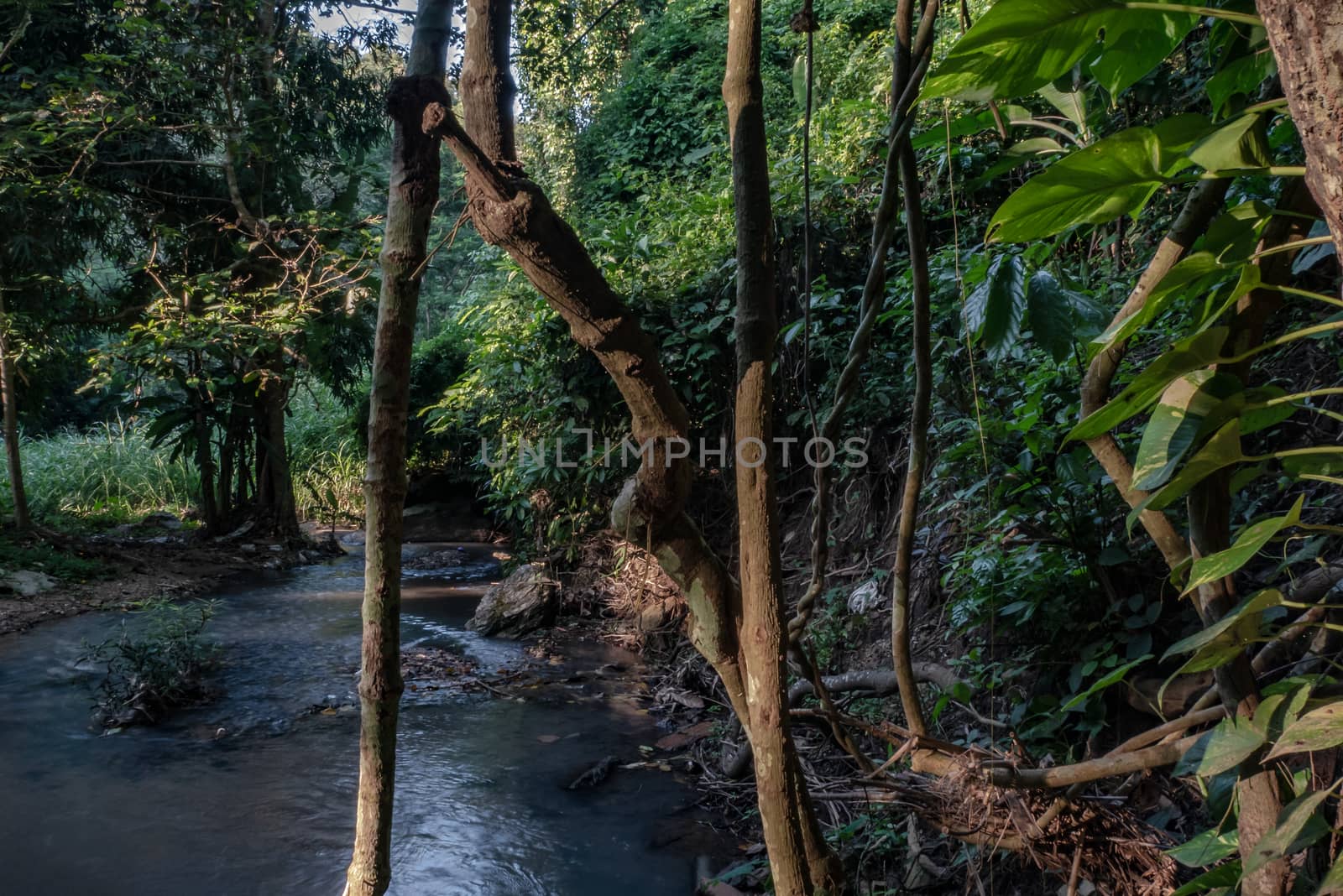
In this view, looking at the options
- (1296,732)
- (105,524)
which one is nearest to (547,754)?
(1296,732)

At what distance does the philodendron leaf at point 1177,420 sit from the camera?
75cm

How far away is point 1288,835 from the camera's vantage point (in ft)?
2.31

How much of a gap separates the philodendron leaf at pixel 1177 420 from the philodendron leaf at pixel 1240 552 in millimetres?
78

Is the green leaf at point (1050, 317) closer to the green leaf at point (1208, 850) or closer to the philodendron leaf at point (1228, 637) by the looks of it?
the philodendron leaf at point (1228, 637)

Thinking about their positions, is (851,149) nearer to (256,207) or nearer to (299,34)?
(299,34)

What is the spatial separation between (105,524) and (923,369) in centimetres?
1056

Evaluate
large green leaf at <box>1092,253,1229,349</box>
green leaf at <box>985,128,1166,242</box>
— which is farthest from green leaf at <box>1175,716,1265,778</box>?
green leaf at <box>985,128,1166,242</box>

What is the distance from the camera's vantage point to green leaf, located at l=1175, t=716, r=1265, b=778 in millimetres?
779

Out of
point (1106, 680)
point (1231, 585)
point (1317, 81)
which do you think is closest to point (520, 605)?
point (1106, 680)

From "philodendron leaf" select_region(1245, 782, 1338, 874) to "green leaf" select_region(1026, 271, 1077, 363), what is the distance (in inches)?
25.0

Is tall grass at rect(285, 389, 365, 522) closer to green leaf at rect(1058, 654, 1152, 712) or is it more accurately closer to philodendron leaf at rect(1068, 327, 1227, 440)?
green leaf at rect(1058, 654, 1152, 712)

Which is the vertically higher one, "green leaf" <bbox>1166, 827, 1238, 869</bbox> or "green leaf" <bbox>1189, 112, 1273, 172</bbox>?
"green leaf" <bbox>1189, 112, 1273, 172</bbox>

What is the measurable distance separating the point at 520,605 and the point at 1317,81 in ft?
18.5

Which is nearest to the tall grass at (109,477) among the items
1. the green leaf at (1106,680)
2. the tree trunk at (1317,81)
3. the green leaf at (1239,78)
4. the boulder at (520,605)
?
the boulder at (520,605)
